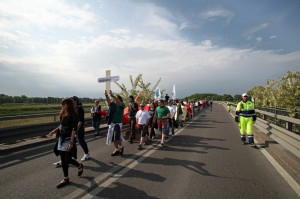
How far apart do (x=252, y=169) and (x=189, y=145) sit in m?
3.65

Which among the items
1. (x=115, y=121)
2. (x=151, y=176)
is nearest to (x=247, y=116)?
(x=115, y=121)

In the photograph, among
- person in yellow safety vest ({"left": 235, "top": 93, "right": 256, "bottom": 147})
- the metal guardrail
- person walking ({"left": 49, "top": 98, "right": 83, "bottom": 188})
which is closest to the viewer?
person walking ({"left": 49, "top": 98, "right": 83, "bottom": 188})

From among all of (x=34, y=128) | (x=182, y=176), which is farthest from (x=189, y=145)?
(x=34, y=128)

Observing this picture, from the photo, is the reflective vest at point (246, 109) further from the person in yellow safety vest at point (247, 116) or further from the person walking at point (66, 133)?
the person walking at point (66, 133)

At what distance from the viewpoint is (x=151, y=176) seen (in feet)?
18.8

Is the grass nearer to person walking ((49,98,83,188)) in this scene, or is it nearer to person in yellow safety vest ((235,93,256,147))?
person walking ((49,98,83,188))

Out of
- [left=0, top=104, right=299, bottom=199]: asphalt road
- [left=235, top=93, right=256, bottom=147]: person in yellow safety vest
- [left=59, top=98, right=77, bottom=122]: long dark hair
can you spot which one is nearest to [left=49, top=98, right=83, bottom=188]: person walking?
[left=59, top=98, right=77, bottom=122]: long dark hair

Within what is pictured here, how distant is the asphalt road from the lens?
15.5 ft

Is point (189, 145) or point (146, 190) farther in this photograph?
point (189, 145)

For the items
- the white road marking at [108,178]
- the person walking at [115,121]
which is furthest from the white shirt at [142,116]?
the white road marking at [108,178]

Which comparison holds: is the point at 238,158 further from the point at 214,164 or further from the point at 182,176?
the point at 182,176

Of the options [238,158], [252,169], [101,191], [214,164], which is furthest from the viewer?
[238,158]

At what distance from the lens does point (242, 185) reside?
5.14 meters

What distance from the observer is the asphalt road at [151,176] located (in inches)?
186
